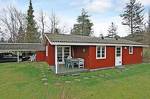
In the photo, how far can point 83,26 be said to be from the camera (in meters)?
50.5

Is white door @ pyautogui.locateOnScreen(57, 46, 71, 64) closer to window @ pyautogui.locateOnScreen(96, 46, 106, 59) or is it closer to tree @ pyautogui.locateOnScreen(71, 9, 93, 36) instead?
window @ pyautogui.locateOnScreen(96, 46, 106, 59)

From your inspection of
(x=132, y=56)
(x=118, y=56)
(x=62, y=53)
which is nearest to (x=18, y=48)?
(x=62, y=53)

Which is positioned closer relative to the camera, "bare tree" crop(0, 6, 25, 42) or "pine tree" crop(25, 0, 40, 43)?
"pine tree" crop(25, 0, 40, 43)

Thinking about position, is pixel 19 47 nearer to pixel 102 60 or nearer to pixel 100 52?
pixel 100 52

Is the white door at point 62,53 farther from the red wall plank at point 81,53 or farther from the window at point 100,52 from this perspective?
the window at point 100,52

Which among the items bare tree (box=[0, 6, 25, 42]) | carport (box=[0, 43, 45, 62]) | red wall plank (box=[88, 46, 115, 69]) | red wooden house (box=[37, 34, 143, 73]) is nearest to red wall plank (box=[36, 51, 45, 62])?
carport (box=[0, 43, 45, 62])

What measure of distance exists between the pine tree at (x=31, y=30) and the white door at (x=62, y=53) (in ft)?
83.2

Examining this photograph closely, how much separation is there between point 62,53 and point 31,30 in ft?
85.0

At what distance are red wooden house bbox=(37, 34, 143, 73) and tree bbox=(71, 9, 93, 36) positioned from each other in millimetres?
27714

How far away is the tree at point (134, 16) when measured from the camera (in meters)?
40.4

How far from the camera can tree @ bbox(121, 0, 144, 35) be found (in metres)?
40.4

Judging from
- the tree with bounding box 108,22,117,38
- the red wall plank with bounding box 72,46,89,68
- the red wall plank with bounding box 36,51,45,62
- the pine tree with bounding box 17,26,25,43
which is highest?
the tree with bounding box 108,22,117,38

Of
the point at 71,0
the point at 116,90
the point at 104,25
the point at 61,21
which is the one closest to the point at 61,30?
the point at 61,21

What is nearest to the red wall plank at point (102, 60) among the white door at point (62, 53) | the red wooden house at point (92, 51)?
the red wooden house at point (92, 51)
